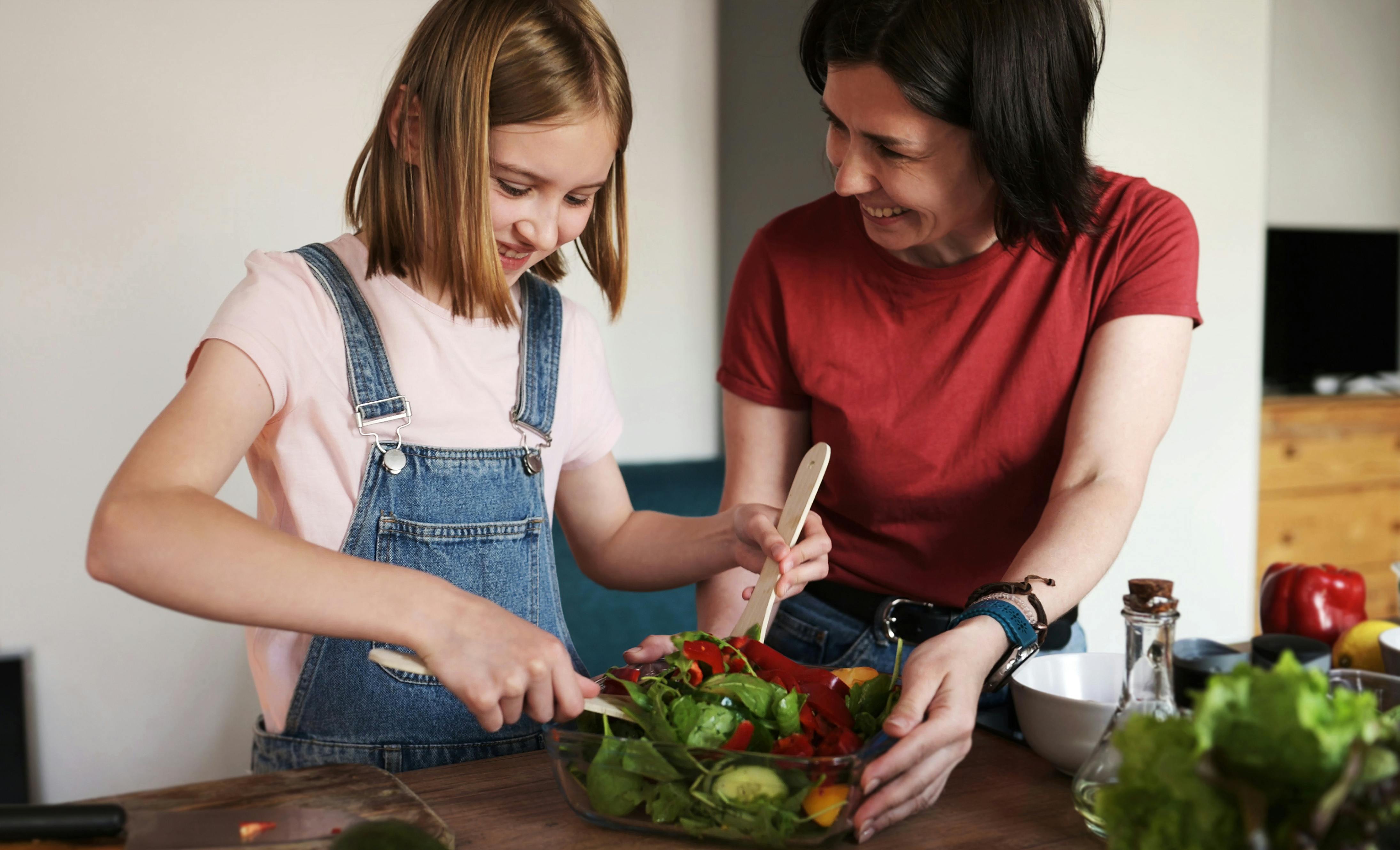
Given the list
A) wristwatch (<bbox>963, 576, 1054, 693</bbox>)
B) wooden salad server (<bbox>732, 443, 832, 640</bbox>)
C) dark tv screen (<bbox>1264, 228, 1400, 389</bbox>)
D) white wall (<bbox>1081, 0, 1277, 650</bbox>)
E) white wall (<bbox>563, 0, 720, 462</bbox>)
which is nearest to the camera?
wristwatch (<bbox>963, 576, 1054, 693</bbox>)

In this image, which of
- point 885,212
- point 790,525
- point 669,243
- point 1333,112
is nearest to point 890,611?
point 790,525

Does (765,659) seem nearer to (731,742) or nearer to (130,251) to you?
(731,742)

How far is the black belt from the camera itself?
115cm

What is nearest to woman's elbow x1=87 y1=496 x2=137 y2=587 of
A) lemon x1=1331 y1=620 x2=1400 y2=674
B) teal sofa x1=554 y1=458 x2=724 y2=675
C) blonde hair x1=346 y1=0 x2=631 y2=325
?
blonde hair x1=346 y1=0 x2=631 y2=325

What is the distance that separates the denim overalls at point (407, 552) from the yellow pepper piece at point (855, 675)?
35cm

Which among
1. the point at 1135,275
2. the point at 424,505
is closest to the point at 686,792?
the point at 424,505

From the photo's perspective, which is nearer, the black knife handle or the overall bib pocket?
the black knife handle

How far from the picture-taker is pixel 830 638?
126 centimetres

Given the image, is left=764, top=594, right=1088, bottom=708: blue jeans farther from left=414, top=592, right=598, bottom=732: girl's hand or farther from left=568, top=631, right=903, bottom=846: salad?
left=414, top=592, right=598, bottom=732: girl's hand

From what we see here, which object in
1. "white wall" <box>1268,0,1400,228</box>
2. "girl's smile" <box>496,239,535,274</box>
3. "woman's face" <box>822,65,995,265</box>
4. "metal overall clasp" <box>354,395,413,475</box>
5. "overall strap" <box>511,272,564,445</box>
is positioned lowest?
"metal overall clasp" <box>354,395,413,475</box>

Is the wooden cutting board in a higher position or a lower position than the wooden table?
higher

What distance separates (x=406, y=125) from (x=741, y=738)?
0.68 meters

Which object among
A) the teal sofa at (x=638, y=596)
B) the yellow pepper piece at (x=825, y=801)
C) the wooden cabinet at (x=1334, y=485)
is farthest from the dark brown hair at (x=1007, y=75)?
the wooden cabinet at (x=1334, y=485)

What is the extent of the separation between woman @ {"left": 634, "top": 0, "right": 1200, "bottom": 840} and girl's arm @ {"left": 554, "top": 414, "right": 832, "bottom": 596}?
0.27 feet
